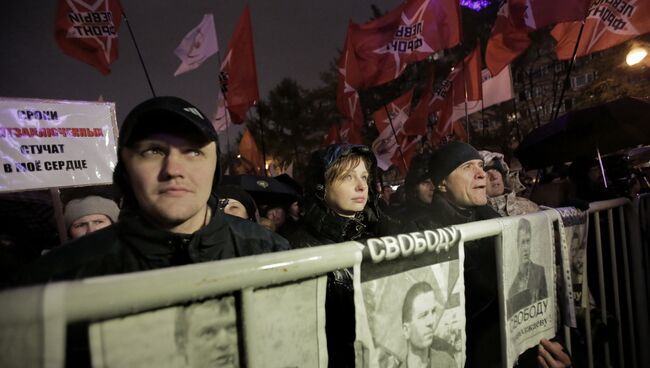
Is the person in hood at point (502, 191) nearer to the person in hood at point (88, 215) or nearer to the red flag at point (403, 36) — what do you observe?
the person in hood at point (88, 215)

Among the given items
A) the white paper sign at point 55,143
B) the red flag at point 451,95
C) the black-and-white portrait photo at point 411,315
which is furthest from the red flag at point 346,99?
the black-and-white portrait photo at point 411,315

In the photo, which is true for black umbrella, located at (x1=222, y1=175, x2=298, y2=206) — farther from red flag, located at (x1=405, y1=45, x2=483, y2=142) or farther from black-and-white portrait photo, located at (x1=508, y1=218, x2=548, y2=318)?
red flag, located at (x1=405, y1=45, x2=483, y2=142)

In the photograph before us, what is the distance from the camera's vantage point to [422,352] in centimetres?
125

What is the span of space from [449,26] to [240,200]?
6.86 metres

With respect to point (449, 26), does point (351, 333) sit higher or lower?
lower

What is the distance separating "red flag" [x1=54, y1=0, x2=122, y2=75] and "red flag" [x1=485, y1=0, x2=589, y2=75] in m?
7.50

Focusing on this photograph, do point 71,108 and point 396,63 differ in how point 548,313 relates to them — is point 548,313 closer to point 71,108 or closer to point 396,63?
point 71,108

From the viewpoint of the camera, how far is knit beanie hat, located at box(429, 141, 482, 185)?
2.80m

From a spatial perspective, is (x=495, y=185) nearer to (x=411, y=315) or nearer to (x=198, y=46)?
(x=411, y=315)

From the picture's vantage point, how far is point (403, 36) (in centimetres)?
817

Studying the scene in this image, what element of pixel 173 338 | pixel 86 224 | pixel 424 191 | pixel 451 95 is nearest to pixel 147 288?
pixel 173 338

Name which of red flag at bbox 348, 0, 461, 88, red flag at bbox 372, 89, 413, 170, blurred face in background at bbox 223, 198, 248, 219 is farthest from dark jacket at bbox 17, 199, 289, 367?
red flag at bbox 372, 89, 413, 170

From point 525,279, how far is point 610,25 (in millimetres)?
7359

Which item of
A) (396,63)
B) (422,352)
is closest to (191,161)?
(422,352)
